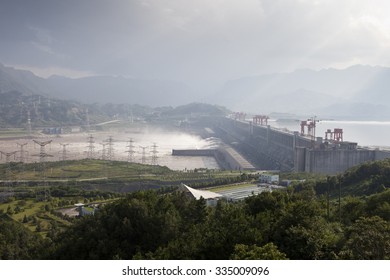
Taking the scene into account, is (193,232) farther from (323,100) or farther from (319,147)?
(323,100)

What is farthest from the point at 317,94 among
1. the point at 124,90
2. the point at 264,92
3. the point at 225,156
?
the point at 225,156

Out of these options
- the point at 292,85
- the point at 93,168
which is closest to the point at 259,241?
the point at 93,168

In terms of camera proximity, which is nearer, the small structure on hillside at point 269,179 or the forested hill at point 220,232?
the forested hill at point 220,232

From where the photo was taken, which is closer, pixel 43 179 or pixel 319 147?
pixel 43 179

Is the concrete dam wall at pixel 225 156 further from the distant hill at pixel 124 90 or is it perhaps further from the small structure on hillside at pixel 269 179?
the distant hill at pixel 124 90

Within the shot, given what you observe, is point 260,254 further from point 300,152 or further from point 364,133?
point 364,133

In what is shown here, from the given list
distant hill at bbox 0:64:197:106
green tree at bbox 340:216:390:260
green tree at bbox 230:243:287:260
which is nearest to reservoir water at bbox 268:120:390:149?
green tree at bbox 340:216:390:260

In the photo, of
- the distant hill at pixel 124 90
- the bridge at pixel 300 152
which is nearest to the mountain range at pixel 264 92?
the distant hill at pixel 124 90
